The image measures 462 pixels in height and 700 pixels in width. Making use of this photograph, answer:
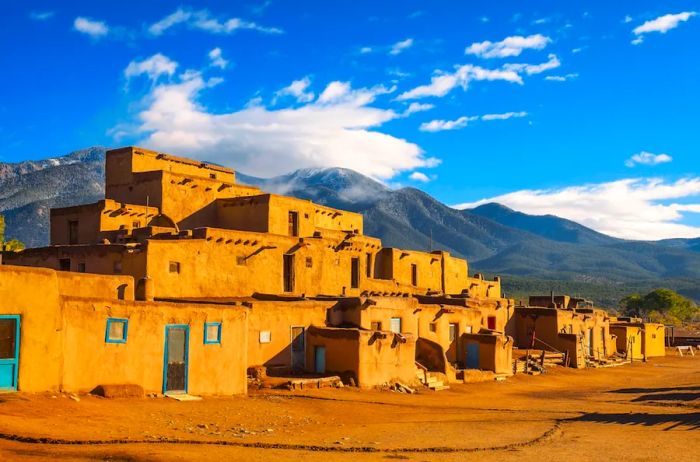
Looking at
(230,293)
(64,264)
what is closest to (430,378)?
(230,293)

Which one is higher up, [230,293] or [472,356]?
[230,293]

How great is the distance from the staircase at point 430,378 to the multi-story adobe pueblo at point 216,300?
0.27ft

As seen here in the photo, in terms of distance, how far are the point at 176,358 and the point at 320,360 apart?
7.39 m

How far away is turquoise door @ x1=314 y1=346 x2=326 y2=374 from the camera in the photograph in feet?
83.7

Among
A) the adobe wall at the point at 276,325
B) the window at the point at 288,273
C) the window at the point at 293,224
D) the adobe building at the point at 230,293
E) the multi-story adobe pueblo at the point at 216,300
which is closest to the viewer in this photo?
the multi-story adobe pueblo at the point at 216,300

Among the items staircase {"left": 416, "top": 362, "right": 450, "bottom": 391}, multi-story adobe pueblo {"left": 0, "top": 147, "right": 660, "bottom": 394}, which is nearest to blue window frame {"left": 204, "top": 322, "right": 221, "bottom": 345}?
multi-story adobe pueblo {"left": 0, "top": 147, "right": 660, "bottom": 394}

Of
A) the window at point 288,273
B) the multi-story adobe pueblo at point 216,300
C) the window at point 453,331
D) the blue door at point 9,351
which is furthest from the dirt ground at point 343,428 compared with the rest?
the window at point 288,273

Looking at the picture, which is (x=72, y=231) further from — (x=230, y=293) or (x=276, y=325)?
(x=276, y=325)

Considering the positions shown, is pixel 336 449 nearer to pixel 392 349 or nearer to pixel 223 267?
pixel 392 349

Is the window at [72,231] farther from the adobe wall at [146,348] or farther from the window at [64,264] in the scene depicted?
the adobe wall at [146,348]

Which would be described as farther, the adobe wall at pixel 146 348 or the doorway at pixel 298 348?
the doorway at pixel 298 348

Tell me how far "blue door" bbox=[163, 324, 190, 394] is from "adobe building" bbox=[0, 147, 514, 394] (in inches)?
2.5

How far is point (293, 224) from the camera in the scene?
3812 centimetres

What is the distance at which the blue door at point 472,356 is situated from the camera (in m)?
33.8
